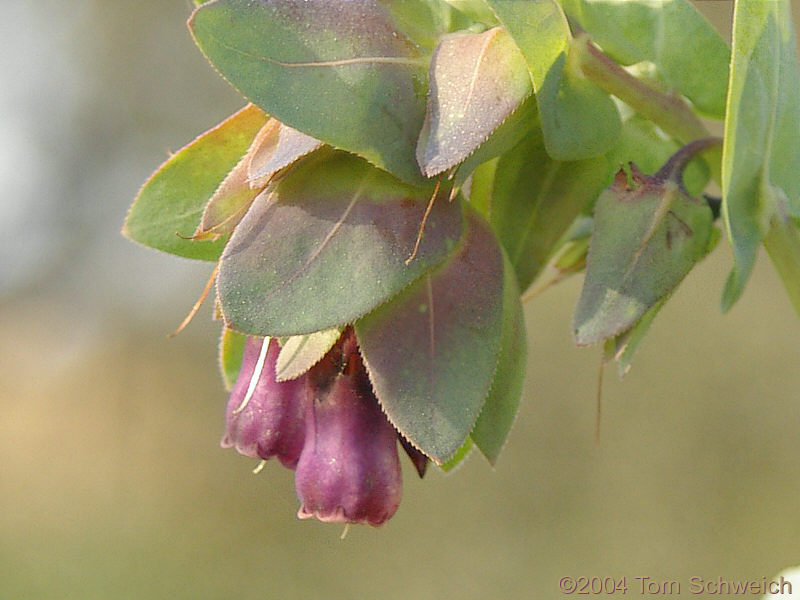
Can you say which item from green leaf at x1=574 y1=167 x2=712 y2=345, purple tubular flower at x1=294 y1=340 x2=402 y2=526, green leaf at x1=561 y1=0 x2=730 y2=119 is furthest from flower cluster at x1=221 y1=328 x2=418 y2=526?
green leaf at x1=561 y1=0 x2=730 y2=119

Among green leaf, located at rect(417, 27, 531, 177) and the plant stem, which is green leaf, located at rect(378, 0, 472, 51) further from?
the plant stem

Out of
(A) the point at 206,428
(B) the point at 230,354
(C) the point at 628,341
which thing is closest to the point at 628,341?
(C) the point at 628,341

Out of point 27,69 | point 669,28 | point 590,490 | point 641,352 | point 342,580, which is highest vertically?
point 669,28

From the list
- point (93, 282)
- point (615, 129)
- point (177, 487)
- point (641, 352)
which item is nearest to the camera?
point (615, 129)

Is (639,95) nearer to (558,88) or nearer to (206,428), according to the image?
(558,88)

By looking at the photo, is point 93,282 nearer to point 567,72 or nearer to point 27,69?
point 27,69

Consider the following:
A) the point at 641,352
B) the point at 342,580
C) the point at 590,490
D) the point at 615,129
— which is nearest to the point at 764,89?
the point at 615,129
